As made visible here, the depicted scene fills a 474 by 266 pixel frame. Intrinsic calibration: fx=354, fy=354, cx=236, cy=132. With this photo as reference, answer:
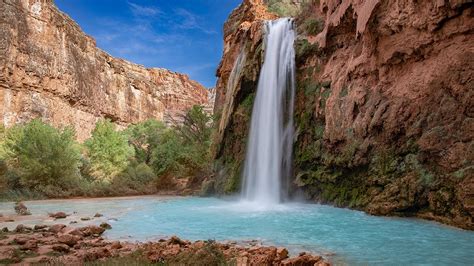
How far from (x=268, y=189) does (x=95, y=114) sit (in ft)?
175

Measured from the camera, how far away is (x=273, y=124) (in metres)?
17.4

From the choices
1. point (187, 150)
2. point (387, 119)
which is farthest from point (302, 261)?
point (187, 150)

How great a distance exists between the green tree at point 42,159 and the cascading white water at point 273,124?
39.3 feet

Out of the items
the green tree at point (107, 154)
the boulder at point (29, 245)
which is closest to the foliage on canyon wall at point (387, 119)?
the boulder at point (29, 245)

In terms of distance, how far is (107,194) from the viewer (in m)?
24.2

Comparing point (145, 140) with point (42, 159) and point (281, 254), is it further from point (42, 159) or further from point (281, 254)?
point (281, 254)

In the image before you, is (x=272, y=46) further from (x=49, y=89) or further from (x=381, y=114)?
(x=49, y=89)

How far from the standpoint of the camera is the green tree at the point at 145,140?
34.8 m

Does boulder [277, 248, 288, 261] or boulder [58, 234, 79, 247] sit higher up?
boulder [277, 248, 288, 261]

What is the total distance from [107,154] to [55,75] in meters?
28.9

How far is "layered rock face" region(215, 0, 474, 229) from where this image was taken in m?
8.94

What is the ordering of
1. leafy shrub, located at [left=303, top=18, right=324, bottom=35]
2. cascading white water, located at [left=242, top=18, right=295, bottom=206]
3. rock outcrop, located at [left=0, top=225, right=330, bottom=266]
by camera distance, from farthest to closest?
leafy shrub, located at [left=303, top=18, right=324, bottom=35], cascading white water, located at [left=242, top=18, right=295, bottom=206], rock outcrop, located at [left=0, top=225, right=330, bottom=266]

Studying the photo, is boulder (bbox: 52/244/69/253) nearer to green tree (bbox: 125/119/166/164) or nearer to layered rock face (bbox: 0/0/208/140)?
green tree (bbox: 125/119/166/164)

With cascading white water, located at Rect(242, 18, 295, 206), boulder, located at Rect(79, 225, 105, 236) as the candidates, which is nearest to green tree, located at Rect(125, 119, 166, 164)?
cascading white water, located at Rect(242, 18, 295, 206)
